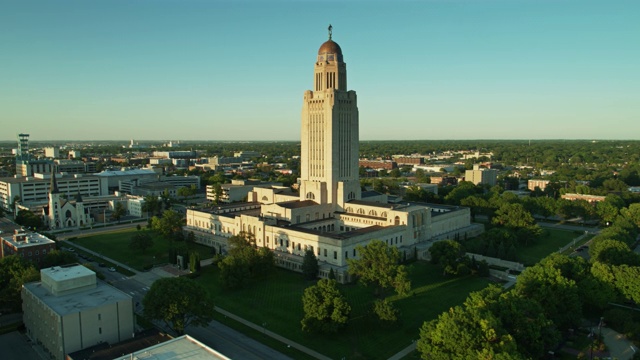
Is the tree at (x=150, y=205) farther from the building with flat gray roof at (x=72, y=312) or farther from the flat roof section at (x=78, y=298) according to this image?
the flat roof section at (x=78, y=298)

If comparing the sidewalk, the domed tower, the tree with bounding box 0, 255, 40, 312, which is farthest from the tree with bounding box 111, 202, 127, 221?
the tree with bounding box 0, 255, 40, 312

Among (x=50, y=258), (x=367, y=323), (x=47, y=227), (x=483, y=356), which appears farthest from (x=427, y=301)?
(x=47, y=227)

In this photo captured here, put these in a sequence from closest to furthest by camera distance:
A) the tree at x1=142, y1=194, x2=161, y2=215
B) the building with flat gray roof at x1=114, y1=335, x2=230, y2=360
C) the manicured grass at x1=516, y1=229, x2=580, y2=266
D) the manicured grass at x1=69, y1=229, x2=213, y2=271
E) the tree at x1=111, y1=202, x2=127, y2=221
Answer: the building with flat gray roof at x1=114, y1=335, x2=230, y2=360
the manicured grass at x1=69, y1=229, x2=213, y2=271
the manicured grass at x1=516, y1=229, x2=580, y2=266
the tree at x1=111, y1=202, x2=127, y2=221
the tree at x1=142, y1=194, x2=161, y2=215

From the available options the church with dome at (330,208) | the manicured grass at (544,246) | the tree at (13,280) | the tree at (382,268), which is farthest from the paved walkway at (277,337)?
the manicured grass at (544,246)

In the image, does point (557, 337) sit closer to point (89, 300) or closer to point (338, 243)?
point (338, 243)

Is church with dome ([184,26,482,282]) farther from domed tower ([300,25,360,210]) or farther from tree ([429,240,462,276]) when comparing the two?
tree ([429,240,462,276])

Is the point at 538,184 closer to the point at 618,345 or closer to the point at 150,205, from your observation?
the point at 618,345

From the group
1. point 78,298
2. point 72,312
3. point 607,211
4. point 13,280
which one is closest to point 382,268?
point 72,312
